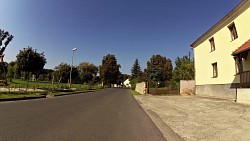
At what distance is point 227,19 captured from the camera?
18.0 metres

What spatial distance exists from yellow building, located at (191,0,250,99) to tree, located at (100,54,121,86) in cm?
5240

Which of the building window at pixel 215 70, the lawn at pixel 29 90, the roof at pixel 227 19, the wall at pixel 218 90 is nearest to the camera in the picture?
the roof at pixel 227 19

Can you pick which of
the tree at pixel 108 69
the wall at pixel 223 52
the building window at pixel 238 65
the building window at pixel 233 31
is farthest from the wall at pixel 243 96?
the tree at pixel 108 69

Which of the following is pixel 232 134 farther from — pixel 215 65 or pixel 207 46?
pixel 207 46

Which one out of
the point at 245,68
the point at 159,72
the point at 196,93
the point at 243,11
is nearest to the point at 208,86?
the point at 196,93

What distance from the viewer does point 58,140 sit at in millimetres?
4715

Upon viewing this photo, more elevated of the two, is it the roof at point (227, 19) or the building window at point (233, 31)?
the roof at point (227, 19)

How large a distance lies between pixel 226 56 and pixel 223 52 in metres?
0.68

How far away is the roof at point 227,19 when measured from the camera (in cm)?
1541

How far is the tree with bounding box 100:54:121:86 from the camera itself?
75312 mm

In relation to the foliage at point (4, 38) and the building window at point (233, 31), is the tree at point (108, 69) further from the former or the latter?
the building window at point (233, 31)

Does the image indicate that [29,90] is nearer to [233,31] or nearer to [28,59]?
[28,59]

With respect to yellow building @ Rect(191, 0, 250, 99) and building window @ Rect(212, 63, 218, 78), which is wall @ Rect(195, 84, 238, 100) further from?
building window @ Rect(212, 63, 218, 78)

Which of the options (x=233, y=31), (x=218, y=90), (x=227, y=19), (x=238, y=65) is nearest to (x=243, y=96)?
(x=238, y=65)
